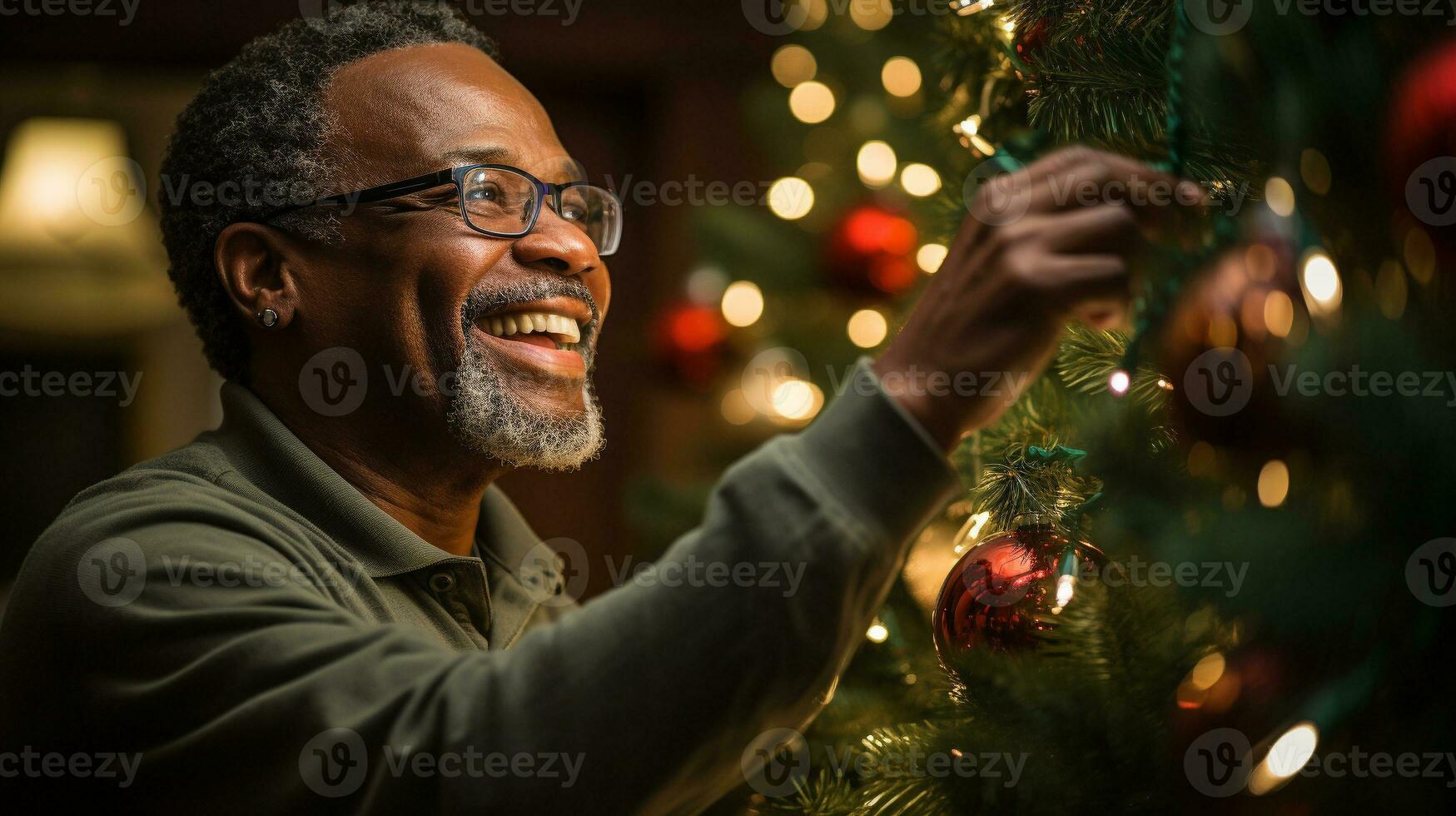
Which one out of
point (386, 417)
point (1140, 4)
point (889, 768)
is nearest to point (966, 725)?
point (889, 768)

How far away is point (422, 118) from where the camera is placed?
104 centimetres

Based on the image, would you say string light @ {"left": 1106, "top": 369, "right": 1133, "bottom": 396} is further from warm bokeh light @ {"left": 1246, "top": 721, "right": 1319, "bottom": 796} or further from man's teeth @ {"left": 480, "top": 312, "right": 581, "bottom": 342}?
man's teeth @ {"left": 480, "top": 312, "right": 581, "bottom": 342}

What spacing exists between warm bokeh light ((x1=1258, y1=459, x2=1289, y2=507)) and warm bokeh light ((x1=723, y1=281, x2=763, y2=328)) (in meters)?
1.08

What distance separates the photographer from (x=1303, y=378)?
46 centimetres

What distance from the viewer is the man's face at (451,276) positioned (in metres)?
0.99

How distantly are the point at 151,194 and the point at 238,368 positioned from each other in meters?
1.95

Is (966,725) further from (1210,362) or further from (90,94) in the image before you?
(90,94)

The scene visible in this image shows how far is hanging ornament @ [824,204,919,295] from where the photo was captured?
133 cm

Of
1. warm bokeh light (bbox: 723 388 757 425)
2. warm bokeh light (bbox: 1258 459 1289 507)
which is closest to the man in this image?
warm bokeh light (bbox: 1258 459 1289 507)

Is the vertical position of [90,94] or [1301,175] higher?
[1301,175]
